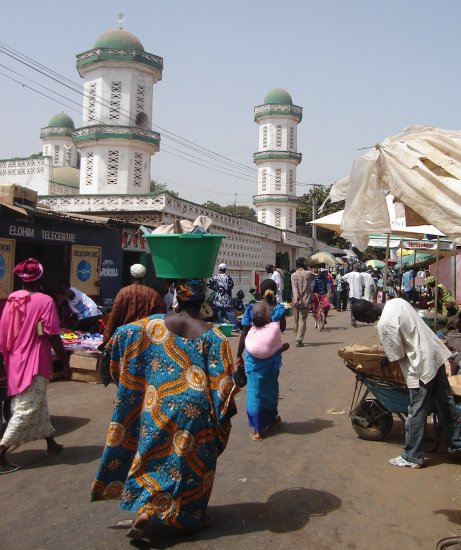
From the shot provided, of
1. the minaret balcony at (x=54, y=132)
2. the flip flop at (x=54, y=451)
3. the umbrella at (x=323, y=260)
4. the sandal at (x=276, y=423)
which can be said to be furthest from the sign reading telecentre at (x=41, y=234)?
the minaret balcony at (x=54, y=132)

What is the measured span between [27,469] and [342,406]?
379 centimetres

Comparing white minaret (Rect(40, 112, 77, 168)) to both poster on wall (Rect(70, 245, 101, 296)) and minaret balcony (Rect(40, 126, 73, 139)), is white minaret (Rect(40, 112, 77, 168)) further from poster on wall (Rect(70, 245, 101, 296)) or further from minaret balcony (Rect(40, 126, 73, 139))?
poster on wall (Rect(70, 245, 101, 296))

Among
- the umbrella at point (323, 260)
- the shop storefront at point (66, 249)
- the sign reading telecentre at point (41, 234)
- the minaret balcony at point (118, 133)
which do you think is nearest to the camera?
the shop storefront at point (66, 249)

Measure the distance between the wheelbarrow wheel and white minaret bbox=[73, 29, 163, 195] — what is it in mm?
16704

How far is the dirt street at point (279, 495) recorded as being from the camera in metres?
3.33

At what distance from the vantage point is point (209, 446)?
3191 millimetres

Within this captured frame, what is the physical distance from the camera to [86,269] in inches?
441

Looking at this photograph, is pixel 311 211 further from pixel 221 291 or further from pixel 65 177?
pixel 221 291

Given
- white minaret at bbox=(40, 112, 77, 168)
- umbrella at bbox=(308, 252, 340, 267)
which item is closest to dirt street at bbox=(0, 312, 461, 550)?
umbrella at bbox=(308, 252, 340, 267)

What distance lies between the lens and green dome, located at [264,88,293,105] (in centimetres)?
3456

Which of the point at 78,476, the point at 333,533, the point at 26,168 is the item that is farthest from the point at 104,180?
the point at 333,533

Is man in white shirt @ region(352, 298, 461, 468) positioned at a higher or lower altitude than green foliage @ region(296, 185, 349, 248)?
lower

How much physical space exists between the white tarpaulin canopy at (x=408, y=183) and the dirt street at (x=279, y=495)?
1.97m

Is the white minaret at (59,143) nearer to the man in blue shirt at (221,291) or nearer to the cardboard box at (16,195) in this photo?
the man in blue shirt at (221,291)
